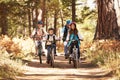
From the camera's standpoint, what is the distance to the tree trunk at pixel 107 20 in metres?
19.5

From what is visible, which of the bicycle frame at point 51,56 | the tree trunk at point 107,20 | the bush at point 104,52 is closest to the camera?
the bush at point 104,52

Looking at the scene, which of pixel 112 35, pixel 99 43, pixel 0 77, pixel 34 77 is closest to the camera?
pixel 0 77

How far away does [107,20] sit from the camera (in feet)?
64.8

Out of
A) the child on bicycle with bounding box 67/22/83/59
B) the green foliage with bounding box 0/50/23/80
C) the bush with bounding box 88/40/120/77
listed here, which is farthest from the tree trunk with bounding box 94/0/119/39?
the green foliage with bounding box 0/50/23/80

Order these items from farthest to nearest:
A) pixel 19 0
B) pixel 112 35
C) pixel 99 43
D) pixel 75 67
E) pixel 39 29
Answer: pixel 19 0, pixel 112 35, pixel 99 43, pixel 39 29, pixel 75 67

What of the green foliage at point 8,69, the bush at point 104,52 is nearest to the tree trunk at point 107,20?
the bush at point 104,52

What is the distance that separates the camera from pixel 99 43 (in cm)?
1842

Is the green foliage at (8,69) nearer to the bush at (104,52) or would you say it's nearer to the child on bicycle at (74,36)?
the child on bicycle at (74,36)

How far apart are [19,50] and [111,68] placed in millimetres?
7155

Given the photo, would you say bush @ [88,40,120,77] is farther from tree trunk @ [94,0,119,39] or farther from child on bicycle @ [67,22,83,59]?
tree trunk @ [94,0,119,39]

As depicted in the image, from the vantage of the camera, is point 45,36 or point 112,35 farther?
point 112,35

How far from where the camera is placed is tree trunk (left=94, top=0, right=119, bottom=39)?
63.8 ft

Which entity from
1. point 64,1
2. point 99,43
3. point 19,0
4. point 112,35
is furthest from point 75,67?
point 64,1

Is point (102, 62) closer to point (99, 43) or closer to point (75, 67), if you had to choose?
point (75, 67)
